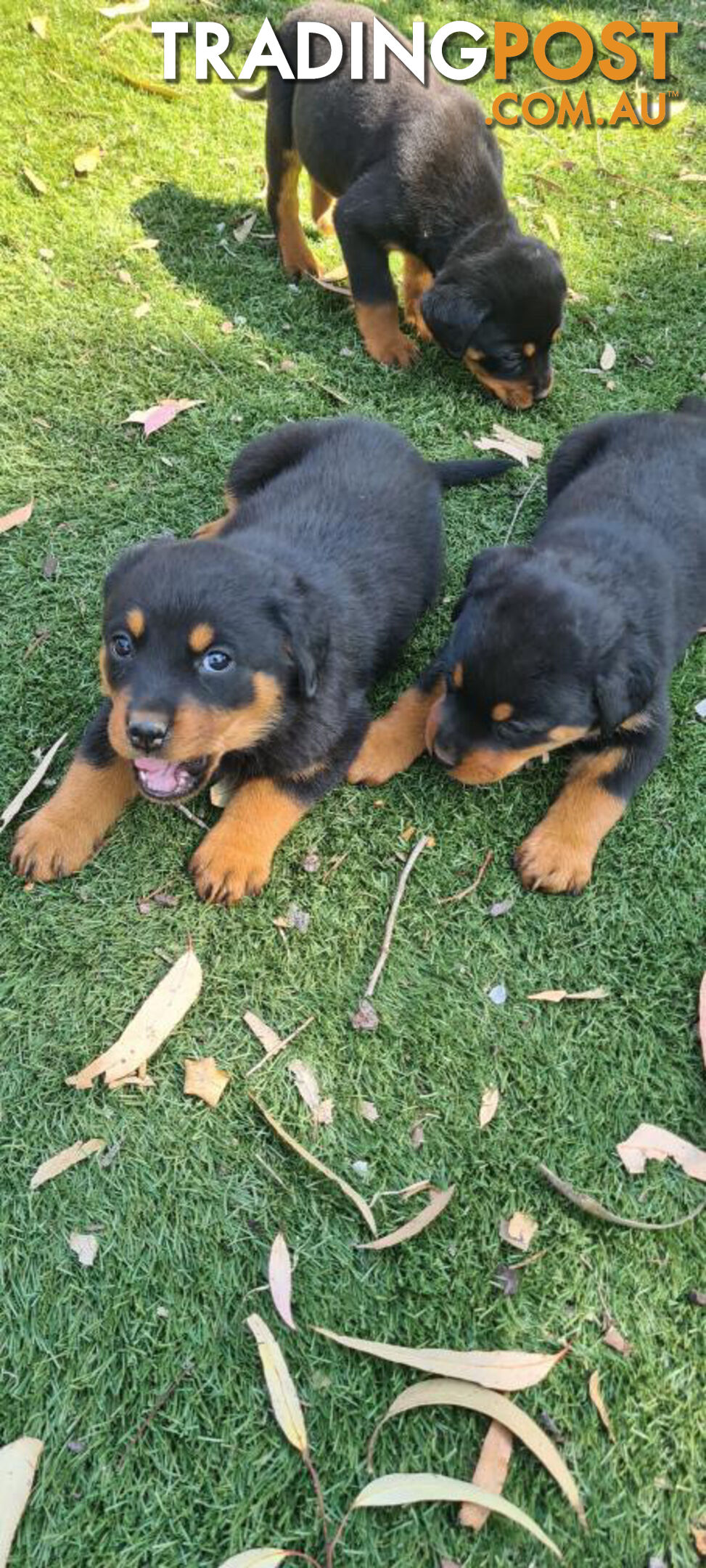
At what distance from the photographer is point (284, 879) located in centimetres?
294

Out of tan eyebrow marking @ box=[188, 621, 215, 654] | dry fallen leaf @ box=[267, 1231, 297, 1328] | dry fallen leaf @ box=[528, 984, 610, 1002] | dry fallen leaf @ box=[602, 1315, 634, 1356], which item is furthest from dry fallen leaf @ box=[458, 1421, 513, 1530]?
tan eyebrow marking @ box=[188, 621, 215, 654]

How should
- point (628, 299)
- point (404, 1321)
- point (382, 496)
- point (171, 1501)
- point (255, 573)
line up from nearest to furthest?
point (171, 1501) → point (404, 1321) → point (255, 573) → point (382, 496) → point (628, 299)

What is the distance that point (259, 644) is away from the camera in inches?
100

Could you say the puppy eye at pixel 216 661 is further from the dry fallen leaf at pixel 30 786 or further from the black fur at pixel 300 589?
Result: the dry fallen leaf at pixel 30 786

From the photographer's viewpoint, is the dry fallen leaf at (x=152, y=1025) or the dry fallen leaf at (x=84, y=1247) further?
the dry fallen leaf at (x=152, y=1025)

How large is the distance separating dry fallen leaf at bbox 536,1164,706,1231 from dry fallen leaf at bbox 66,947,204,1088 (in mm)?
983

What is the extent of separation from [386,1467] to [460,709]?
5.73 ft

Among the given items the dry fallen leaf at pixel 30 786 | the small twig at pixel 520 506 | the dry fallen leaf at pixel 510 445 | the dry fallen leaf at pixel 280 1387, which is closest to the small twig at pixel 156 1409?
the dry fallen leaf at pixel 280 1387

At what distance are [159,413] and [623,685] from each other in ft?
7.57

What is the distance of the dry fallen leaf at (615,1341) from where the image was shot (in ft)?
7.58

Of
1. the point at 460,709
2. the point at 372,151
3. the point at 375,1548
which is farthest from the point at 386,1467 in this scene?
the point at 372,151

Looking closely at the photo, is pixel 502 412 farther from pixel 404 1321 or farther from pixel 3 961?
pixel 404 1321

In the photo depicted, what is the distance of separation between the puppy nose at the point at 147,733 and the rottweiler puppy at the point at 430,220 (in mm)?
2577

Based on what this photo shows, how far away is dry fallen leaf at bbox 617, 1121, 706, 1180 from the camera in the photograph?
2.59 m
